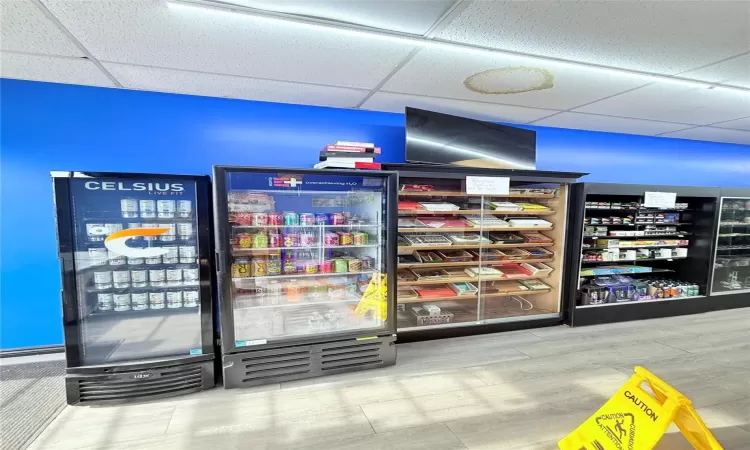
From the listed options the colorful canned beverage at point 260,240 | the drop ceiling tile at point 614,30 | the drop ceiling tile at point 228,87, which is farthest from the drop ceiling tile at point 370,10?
the colorful canned beverage at point 260,240

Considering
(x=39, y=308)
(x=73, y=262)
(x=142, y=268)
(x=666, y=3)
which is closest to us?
(x=666, y=3)

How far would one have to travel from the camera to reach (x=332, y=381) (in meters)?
2.54

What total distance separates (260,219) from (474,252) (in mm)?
2446

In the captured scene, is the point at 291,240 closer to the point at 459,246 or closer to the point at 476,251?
the point at 459,246

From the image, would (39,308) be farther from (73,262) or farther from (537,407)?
(537,407)

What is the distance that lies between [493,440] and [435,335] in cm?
142

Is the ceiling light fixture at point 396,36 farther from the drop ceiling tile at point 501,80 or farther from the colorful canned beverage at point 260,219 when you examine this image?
the colorful canned beverage at point 260,219

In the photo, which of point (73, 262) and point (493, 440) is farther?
point (73, 262)

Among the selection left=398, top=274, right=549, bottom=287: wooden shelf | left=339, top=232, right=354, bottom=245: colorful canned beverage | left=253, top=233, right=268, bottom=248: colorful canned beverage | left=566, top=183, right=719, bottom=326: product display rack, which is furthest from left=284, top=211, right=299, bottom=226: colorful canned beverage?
Result: left=566, top=183, right=719, bottom=326: product display rack

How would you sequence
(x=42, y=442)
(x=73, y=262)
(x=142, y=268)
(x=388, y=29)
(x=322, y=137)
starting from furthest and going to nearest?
(x=322, y=137)
(x=142, y=268)
(x=73, y=262)
(x=42, y=442)
(x=388, y=29)

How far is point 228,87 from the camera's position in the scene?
8.66ft

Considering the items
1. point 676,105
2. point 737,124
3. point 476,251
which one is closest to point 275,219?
point 476,251

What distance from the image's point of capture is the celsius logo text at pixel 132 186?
2.22 metres

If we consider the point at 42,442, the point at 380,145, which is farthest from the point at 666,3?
the point at 42,442
